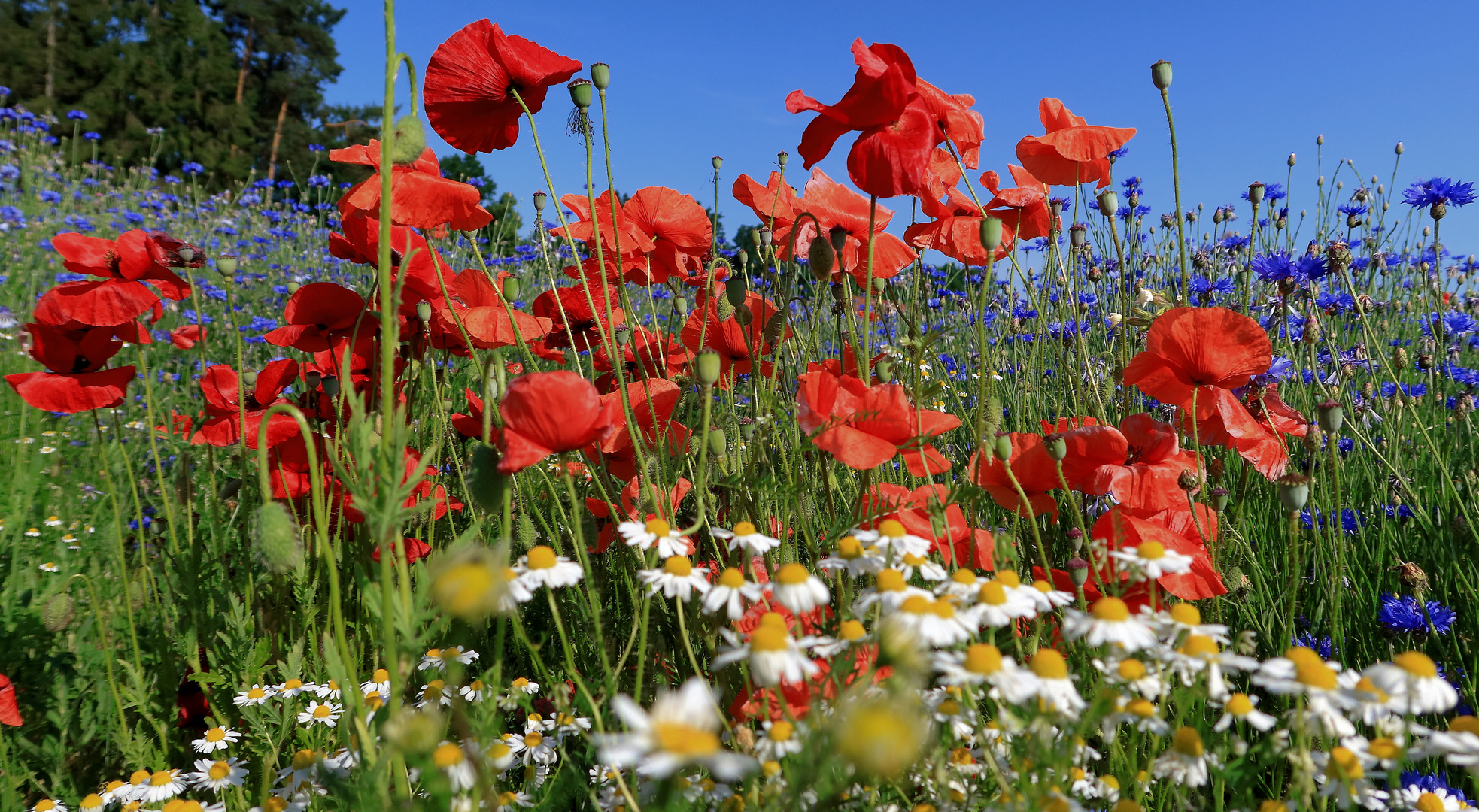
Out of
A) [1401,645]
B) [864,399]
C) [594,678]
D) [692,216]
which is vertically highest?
[692,216]

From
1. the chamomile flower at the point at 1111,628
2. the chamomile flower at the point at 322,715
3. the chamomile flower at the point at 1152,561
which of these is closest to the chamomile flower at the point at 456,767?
the chamomile flower at the point at 322,715

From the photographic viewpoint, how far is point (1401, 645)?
1475 millimetres

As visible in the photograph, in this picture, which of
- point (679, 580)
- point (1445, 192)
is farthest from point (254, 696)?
point (1445, 192)

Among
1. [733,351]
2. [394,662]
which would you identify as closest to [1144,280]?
[733,351]

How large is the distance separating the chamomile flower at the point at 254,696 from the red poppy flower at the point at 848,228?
1192mm

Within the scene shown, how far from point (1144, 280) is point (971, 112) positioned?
217 centimetres

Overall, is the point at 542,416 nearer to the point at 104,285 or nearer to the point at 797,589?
the point at 797,589

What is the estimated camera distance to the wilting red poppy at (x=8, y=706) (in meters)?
1.24

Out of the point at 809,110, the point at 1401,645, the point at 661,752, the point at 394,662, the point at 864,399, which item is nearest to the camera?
the point at 661,752

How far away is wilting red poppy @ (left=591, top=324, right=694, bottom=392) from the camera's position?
170 centimetres

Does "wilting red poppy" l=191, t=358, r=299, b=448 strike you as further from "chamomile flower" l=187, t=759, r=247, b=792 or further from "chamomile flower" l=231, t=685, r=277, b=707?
"chamomile flower" l=187, t=759, r=247, b=792

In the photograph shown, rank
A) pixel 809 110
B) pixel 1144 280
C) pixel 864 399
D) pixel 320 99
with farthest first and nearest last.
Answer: pixel 320 99 → pixel 1144 280 → pixel 809 110 → pixel 864 399

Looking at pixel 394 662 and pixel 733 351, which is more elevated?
pixel 733 351

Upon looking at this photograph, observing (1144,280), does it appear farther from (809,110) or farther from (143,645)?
(143,645)
